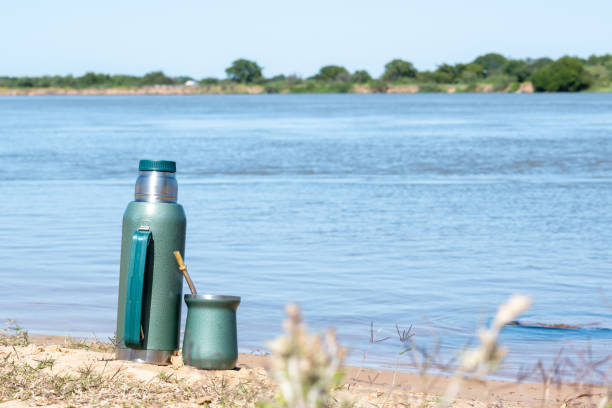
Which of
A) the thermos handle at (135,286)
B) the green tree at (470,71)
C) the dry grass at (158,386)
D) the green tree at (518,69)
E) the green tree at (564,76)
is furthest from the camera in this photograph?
the green tree at (470,71)

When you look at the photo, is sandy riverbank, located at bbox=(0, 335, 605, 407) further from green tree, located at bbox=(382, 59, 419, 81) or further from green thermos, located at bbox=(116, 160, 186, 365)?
green tree, located at bbox=(382, 59, 419, 81)

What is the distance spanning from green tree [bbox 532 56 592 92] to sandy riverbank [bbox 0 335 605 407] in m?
147

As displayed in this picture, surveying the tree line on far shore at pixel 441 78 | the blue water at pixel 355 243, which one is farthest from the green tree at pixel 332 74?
the blue water at pixel 355 243

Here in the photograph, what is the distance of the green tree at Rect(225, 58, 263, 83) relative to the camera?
192 metres

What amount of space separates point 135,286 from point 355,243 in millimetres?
7523

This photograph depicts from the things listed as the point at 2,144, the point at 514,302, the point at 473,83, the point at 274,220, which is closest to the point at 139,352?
the point at 514,302

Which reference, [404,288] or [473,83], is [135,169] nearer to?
[404,288]

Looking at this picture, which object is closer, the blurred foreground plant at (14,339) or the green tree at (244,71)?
the blurred foreground plant at (14,339)

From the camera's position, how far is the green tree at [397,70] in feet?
602

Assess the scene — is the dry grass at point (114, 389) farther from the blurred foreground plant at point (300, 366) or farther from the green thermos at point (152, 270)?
the blurred foreground plant at point (300, 366)

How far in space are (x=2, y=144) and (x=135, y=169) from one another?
13780mm

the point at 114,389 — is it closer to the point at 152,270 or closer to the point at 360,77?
the point at 152,270

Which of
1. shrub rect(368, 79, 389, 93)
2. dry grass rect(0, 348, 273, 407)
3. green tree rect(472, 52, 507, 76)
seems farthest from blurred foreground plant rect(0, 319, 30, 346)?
green tree rect(472, 52, 507, 76)

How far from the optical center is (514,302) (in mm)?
1521
